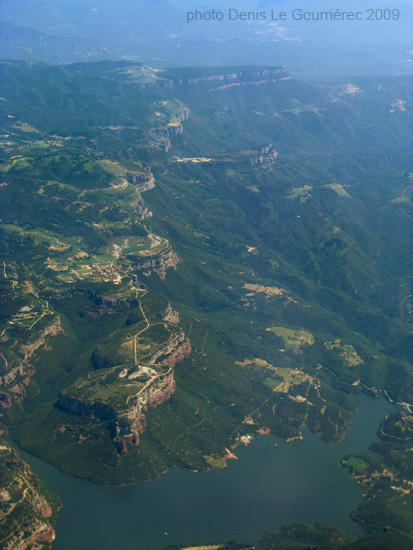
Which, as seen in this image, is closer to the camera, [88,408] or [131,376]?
[88,408]

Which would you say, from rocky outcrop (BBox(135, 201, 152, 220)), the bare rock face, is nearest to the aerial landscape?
the bare rock face

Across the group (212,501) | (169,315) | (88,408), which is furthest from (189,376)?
(212,501)

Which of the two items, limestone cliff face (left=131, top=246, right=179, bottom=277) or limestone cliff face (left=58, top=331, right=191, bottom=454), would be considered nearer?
limestone cliff face (left=58, top=331, right=191, bottom=454)

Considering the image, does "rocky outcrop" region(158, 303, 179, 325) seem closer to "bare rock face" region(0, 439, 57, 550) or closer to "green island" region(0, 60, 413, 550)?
"green island" region(0, 60, 413, 550)

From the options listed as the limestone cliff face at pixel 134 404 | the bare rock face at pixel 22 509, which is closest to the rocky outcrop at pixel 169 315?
the limestone cliff face at pixel 134 404

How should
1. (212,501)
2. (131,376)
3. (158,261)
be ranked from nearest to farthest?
(212,501) < (131,376) < (158,261)

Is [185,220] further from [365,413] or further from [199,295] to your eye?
[365,413]

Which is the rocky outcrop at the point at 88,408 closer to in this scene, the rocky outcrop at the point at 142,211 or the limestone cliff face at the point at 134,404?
the limestone cliff face at the point at 134,404

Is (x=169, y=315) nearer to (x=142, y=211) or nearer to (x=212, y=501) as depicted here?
(x=212, y=501)
